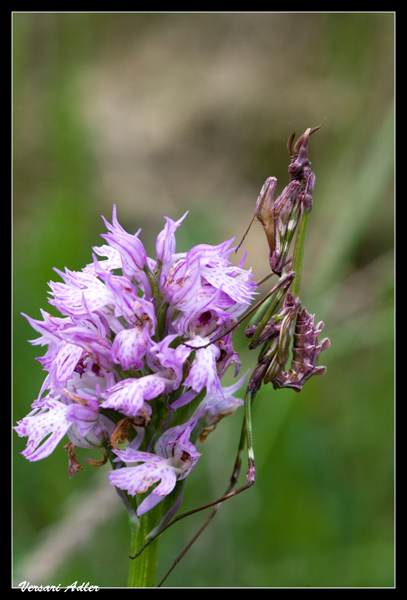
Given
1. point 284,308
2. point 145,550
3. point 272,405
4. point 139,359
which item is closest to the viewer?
point 139,359

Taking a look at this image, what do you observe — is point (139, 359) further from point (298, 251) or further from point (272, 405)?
point (272, 405)

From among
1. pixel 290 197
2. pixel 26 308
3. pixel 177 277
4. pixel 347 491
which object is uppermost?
pixel 26 308

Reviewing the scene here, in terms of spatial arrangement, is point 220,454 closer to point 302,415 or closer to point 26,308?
point 302,415

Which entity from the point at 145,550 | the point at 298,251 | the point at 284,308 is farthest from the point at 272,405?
the point at 145,550

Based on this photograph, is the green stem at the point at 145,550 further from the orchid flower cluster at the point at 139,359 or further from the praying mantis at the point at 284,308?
the praying mantis at the point at 284,308

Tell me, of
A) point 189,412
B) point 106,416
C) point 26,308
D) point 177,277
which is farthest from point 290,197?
point 26,308
